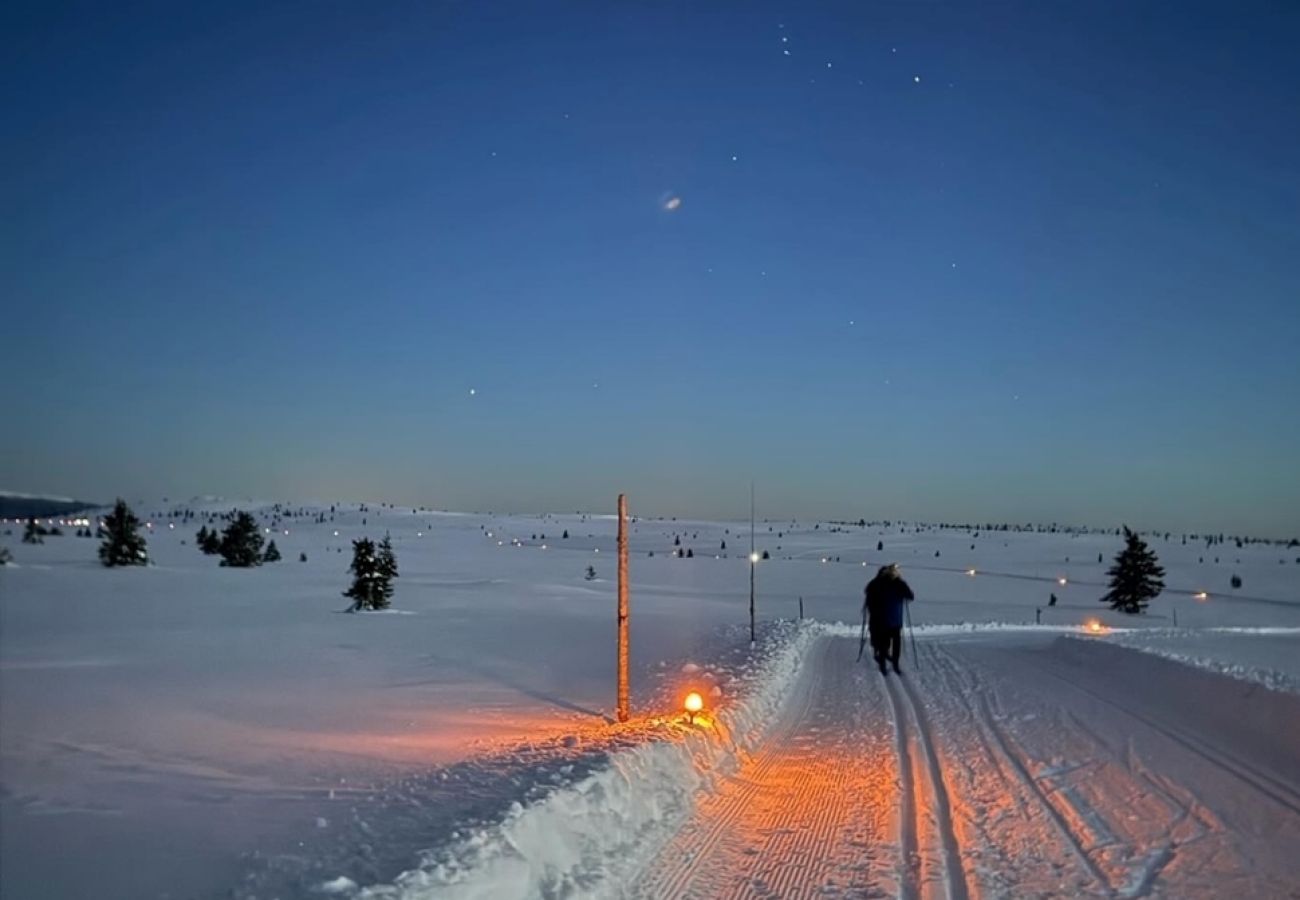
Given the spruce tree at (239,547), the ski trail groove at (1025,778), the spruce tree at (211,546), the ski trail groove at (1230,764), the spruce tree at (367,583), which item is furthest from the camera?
the spruce tree at (211,546)

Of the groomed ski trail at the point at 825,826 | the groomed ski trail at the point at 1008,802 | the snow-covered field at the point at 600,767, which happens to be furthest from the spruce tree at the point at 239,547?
the groomed ski trail at the point at 825,826

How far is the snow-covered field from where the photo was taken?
6.11 m

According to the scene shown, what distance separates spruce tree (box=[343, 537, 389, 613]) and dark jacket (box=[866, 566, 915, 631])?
69.7ft

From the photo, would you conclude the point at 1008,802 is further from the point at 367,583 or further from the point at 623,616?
the point at 367,583

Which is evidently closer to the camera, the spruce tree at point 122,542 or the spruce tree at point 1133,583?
the spruce tree at point 122,542

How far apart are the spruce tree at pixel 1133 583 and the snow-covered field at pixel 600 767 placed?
98.8 feet

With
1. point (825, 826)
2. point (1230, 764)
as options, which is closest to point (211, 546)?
point (825, 826)

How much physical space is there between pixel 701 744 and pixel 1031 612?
159ft

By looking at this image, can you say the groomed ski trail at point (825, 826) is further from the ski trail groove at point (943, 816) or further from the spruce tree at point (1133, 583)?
the spruce tree at point (1133, 583)

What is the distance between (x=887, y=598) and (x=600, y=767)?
407 inches

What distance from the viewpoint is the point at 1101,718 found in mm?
13023

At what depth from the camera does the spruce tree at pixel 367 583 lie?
3306 centimetres

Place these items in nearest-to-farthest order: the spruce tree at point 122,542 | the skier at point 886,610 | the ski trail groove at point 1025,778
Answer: the ski trail groove at point 1025,778, the skier at point 886,610, the spruce tree at point 122,542

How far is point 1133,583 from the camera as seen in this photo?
52.8 m
